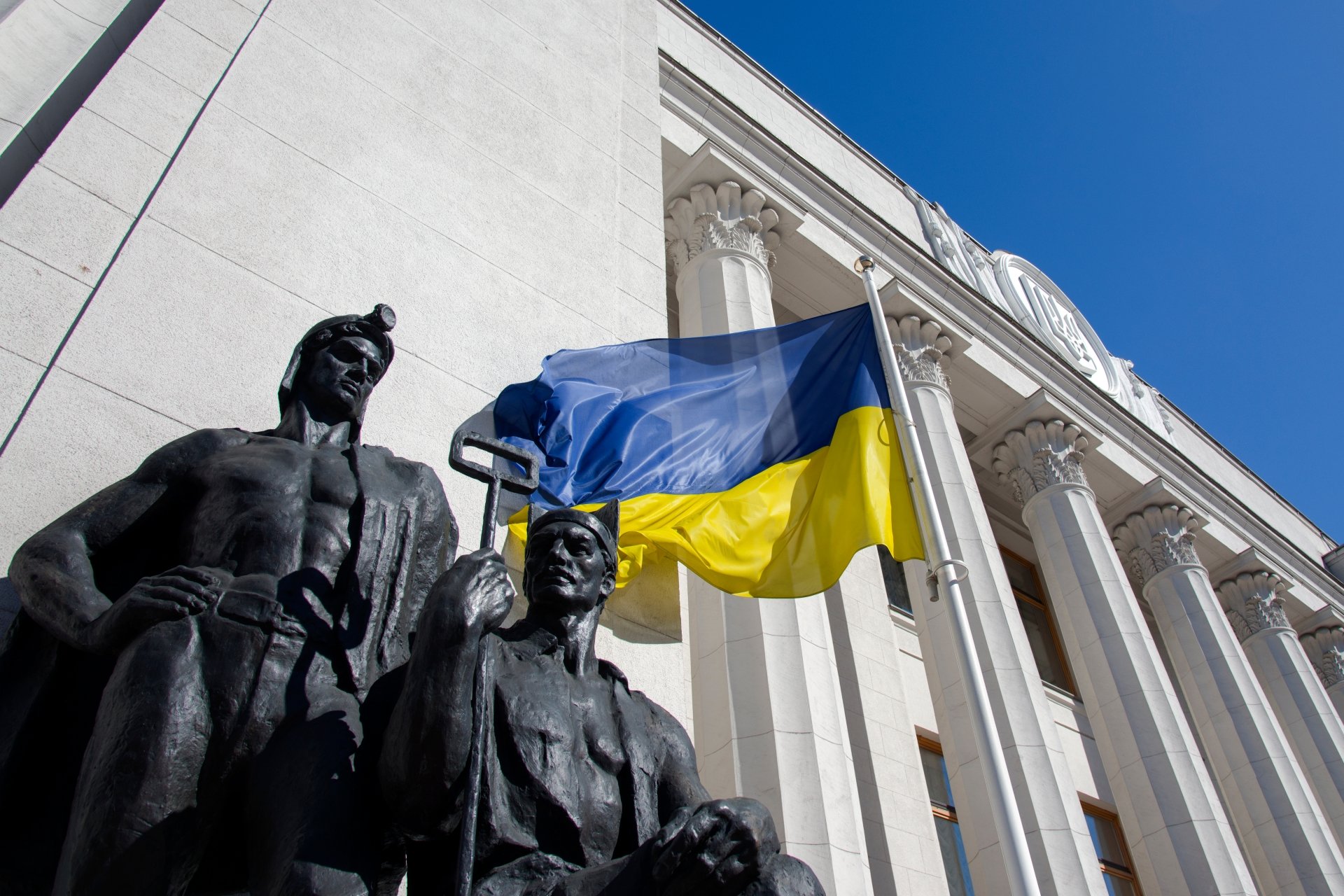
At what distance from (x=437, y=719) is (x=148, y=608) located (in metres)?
0.86

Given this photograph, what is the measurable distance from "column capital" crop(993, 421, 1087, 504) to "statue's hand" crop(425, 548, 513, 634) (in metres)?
16.2

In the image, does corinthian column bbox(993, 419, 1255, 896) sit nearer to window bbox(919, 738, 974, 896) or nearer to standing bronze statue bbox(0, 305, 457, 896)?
window bbox(919, 738, 974, 896)

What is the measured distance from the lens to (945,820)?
44.4ft

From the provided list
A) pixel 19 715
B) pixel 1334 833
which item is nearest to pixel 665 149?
pixel 19 715

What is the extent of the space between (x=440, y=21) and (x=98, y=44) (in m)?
3.38

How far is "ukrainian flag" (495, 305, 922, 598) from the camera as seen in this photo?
7.52 meters

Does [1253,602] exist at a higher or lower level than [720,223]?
lower

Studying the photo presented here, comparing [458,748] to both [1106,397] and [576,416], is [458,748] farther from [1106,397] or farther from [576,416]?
[1106,397]

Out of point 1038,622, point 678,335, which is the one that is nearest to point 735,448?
point 678,335

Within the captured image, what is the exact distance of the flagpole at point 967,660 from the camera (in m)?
5.79

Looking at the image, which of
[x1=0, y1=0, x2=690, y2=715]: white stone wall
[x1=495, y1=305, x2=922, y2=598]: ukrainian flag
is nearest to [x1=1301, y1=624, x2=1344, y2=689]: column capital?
[x1=495, y1=305, x2=922, y2=598]: ukrainian flag

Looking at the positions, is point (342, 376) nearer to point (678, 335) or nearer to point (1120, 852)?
point (678, 335)

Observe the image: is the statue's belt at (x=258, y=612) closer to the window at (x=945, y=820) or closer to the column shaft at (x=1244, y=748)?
the window at (x=945, y=820)

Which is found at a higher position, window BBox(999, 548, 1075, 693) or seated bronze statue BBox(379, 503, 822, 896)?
window BBox(999, 548, 1075, 693)
